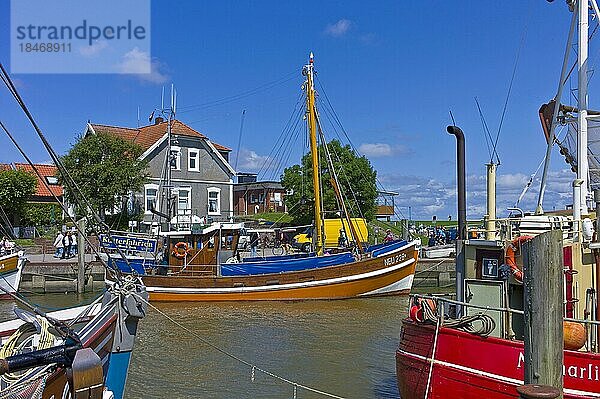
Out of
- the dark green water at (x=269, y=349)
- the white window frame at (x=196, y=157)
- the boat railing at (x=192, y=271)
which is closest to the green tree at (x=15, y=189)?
the white window frame at (x=196, y=157)

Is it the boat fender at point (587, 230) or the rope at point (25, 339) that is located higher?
the boat fender at point (587, 230)

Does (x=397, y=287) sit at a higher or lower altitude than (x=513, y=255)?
lower

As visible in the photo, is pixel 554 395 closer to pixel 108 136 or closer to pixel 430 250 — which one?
pixel 430 250

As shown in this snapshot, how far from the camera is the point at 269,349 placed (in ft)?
52.5

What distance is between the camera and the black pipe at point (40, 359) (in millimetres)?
4779

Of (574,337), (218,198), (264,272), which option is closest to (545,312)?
(574,337)

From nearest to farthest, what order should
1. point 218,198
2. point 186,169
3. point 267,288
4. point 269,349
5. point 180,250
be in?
point 269,349 < point 267,288 < point 180,250 < point 186,169 < point 218,198

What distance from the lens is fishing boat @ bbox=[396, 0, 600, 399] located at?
8383mm

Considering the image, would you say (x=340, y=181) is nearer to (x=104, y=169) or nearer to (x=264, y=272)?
(x=104, y=169)

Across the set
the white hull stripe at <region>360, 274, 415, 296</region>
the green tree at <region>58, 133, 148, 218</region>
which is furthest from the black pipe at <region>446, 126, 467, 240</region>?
the green tree at <region>58, 133, 148, 218</region>

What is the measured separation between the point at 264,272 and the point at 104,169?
559 inches

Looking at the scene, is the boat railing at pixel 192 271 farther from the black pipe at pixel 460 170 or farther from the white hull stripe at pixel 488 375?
the white hull stripe at pixel 488 375

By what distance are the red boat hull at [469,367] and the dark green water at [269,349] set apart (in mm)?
2605

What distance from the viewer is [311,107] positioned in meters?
26.5
